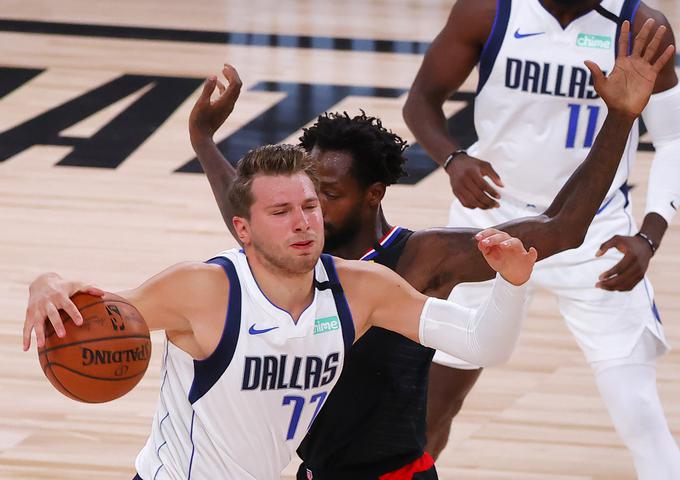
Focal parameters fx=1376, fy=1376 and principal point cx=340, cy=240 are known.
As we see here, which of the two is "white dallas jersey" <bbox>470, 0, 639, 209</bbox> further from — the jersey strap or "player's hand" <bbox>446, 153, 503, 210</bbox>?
the jersey strap

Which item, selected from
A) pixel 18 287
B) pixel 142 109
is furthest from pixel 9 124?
pixel 18 287

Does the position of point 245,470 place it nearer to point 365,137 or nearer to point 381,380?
point 381,380

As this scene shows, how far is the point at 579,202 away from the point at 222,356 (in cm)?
111

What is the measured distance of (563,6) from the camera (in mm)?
4699

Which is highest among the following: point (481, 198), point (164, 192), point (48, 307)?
point (48, 307)

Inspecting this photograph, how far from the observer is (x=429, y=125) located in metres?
4.80

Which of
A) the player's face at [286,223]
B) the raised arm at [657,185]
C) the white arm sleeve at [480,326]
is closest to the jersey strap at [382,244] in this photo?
the white arm sleeve at [480,326]

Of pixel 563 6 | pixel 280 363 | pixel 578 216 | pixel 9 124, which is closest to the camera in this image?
pixel 280 363

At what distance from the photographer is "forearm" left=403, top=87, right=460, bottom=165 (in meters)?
4.73

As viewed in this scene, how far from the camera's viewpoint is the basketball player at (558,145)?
176 inches

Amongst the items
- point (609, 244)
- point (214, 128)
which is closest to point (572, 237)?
point (609, 244)

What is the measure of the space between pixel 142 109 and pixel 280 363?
7037 millimetres

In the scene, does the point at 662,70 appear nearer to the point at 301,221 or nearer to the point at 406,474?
the point at 406,474

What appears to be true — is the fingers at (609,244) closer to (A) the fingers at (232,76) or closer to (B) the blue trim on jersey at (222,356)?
(A) the fingers at (232,76)
